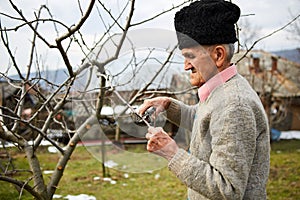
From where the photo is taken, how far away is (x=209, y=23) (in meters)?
1.22

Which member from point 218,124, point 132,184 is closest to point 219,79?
point 218,124

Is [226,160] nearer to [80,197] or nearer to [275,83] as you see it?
[80,197]

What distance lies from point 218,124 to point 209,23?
0.33m

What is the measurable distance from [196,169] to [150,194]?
14.4ft

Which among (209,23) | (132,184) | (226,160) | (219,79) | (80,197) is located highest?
(209,23)

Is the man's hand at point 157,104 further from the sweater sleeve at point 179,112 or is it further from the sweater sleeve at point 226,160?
the sweater sleeve at point 226,160

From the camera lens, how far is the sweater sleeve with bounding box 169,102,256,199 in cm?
113

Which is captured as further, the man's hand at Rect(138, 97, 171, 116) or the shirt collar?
the man's hand at Rect(138, 97, 171, 116)

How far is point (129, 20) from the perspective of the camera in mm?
1851

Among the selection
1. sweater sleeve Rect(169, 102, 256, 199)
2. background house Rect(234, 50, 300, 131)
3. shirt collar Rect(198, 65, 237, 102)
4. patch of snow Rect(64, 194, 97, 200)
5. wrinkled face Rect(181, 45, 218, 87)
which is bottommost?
patch of snow Rect(64, 194, 97, 200)

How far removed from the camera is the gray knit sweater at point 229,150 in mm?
1135

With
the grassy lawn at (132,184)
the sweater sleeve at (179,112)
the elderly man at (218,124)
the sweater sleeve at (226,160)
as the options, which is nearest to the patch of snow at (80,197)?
the grassy lawn at (132,184)

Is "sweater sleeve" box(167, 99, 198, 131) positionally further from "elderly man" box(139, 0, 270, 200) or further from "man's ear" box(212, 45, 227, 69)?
"man's ear" box(212, 45, 227, 69)

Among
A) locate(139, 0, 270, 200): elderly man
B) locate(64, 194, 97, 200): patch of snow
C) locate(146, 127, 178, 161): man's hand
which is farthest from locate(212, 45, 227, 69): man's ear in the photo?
locate(64, 194, 97, 200): patch of snow
